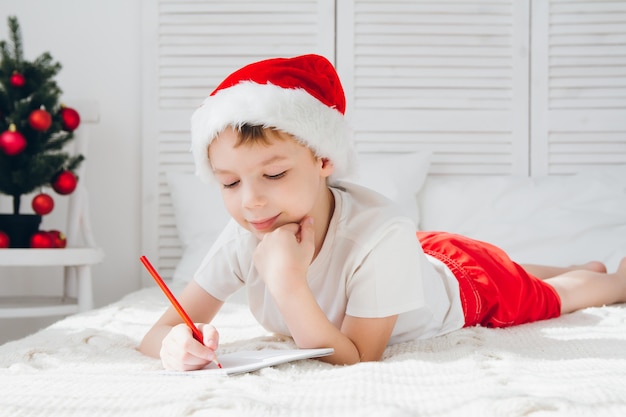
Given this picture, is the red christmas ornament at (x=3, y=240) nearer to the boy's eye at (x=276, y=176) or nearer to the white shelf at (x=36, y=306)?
the white shelf at (x=36, y=306)

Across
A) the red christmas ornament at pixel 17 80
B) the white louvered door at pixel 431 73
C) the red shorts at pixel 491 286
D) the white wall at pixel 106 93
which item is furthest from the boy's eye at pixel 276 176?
the white wall at pixel 106 93

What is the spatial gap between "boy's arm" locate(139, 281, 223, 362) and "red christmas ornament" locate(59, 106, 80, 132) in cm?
121

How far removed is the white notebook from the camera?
90 centimetres

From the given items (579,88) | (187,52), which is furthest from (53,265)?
(579,88)

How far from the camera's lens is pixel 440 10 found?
2662 millimetres

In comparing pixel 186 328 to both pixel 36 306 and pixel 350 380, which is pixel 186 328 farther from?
pixel 36 306

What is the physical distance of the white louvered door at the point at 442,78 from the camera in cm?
264

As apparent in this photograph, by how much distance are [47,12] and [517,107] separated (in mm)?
1718

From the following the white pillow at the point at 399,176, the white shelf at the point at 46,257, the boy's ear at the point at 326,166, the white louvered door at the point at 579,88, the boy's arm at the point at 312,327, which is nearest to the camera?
the boy's arm at the point at 312,327

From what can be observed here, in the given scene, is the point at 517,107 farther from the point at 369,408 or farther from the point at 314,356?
A: the point at 369,408

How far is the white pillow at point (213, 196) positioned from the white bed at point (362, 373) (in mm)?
300

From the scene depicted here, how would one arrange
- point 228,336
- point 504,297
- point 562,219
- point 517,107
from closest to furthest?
1. point 228,336
2. point 504,297
3. point 562,219
4. point 517,107

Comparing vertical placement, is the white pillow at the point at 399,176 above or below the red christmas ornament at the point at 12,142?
below

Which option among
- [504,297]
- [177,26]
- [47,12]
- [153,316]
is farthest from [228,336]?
[47,12]
